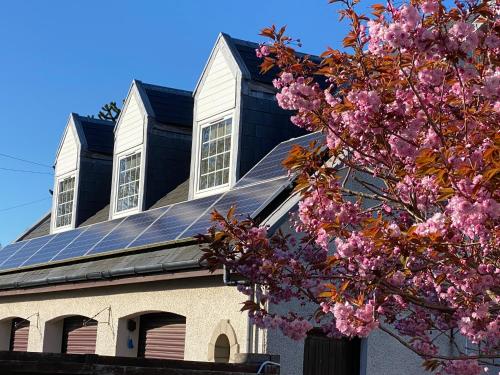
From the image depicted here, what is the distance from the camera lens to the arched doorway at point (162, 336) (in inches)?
595

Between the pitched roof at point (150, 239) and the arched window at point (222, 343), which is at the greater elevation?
the pitched roof at point (150, 239)

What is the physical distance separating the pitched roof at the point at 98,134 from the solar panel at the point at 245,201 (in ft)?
26.4

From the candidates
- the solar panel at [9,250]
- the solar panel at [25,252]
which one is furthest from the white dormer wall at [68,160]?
the solar panel at [9,250]

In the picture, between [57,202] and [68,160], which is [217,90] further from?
[57,202]

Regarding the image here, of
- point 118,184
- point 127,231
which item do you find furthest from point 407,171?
point 118,184

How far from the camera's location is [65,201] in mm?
23109

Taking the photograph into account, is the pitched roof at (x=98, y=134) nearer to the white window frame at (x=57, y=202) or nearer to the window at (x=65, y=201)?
the white window frame at (x=57, y=202)

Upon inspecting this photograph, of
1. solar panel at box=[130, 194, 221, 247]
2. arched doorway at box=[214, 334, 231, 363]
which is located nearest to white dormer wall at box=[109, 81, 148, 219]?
solar panel at box=[130, 194, 221, 247]

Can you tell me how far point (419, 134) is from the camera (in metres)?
7.28

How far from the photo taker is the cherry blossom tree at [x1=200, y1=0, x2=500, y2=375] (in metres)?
6.09

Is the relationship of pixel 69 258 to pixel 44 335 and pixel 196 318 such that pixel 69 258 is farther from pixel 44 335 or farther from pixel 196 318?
pixel 196 318

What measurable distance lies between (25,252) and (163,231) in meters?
7.44

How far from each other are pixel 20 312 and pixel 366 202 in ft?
31.8

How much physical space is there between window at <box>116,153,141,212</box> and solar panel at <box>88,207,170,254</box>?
1.01 metres
